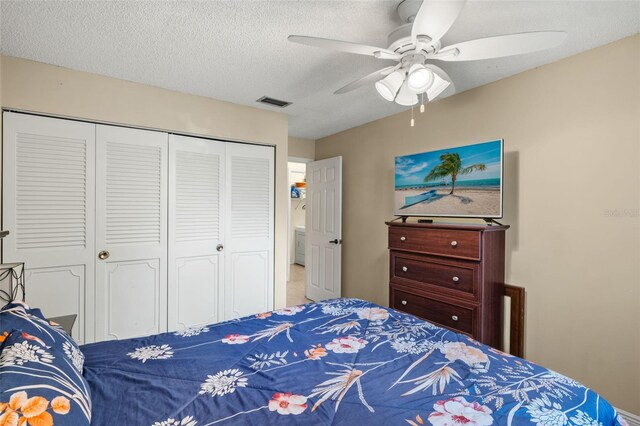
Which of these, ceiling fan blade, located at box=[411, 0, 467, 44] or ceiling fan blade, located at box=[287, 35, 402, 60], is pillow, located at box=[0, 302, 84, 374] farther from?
ceiling fan blade, located at box=[411, 0, 467, 44]

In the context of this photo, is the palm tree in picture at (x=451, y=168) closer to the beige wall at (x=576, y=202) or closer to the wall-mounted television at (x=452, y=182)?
the wall-mounted television at (x=452, y=182)

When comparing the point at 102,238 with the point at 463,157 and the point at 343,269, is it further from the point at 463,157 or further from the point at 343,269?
the point at 463,157

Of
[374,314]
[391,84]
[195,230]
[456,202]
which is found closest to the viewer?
[391,84]

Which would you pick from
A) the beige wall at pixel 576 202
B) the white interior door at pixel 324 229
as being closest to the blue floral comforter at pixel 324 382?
the beige wall at pixel 576 202

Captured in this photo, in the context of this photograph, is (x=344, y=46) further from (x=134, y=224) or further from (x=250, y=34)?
(x=134, y=224)

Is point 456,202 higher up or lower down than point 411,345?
higher up

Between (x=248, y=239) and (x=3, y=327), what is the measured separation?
94.2 inches

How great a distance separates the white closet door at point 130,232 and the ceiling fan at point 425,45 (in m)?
2.06

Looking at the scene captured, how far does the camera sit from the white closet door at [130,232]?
2.66 m

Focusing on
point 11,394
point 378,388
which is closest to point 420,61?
point 378,388

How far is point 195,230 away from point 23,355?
87.3 inches

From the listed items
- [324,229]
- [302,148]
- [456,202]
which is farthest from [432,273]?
[302,148]

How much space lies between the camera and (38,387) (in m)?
0.84

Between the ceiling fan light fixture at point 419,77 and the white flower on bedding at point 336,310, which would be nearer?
the ceiling fan light fixture at point 419,77
